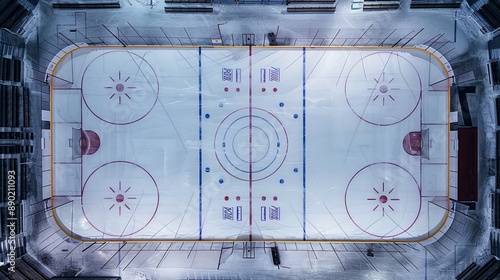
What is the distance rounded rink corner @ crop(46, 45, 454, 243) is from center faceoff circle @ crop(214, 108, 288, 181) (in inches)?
0.7

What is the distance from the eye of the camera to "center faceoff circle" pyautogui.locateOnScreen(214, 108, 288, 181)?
5121mm

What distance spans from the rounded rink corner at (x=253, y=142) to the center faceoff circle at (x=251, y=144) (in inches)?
0.7

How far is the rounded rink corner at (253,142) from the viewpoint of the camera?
5.09 m

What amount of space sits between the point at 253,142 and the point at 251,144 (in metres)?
0.05

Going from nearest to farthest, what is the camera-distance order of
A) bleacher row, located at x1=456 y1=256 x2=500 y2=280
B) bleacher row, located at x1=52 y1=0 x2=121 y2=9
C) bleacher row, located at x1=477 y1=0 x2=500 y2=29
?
bleacher row, located at x1=477 y1=0 x2=500 y2=29 < bleacher row, located at x1=456 y1=256 x2=500 y2=280 < bleacher row, located at x1=52 y1=0 x2=121 y2=9

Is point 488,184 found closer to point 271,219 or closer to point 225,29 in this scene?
point 271,219

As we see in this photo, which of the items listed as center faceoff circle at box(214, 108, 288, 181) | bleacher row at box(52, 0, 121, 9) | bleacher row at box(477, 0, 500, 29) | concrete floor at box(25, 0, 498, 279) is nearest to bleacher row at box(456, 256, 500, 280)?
concrete floor at box(25, 0, 498, 279)

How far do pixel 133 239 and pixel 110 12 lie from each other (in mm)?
4152

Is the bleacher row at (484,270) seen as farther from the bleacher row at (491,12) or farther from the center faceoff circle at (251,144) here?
the bleacher row at (491,12)

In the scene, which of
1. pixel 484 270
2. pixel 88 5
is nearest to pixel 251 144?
pixel 88 5

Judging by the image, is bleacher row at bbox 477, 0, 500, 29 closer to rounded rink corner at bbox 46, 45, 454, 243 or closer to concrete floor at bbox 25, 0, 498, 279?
concrete floor at bbox 25, 0, 498, 279

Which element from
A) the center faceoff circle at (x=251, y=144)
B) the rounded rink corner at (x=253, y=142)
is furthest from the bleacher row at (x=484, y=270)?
the center faceoff circle at (x=251, y=144)

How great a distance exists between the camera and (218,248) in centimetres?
526

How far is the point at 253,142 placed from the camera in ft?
16.9
